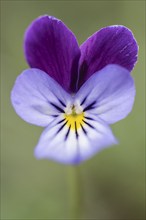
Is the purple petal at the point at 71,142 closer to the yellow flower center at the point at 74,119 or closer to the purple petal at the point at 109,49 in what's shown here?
the yellow flower center at the point at 74,119

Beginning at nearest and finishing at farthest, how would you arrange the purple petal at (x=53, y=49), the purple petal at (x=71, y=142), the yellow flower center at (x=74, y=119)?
the purple petal at (x=71, y=142) < the purple petal at (x=53, y=49) < the yellow flower center at (x=74, y=119)

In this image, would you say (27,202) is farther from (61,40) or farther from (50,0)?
(50,0)

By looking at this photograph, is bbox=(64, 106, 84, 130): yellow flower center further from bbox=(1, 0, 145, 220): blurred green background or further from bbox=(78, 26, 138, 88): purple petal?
bbox=(1, 0, 145, 220): blurred green background

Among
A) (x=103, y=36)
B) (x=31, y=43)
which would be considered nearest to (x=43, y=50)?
(x=31, y=43)

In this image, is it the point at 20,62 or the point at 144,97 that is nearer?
the point at 144,97

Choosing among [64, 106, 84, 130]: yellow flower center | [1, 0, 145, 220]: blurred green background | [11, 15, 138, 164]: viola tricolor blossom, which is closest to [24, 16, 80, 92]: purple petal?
[11, 15, 138, 164]: viola tricolor blossom

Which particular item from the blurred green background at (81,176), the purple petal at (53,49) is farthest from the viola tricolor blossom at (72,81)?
the blurred green background at (81,176)
